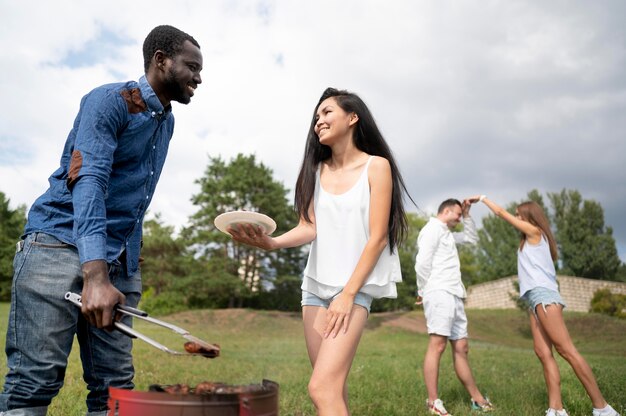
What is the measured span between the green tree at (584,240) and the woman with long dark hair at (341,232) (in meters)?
36.7

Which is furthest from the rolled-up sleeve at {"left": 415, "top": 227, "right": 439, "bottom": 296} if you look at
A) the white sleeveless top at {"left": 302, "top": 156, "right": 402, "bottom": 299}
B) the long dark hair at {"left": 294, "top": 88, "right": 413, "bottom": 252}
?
the white sleeveless top at {"left": 302, "top": 156, "right": 402, "bottom": 299}

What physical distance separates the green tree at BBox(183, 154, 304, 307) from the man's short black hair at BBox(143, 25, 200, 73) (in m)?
25.3

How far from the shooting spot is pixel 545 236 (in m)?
5.31

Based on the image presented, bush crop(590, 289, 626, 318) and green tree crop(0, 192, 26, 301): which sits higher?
green tree crop(0, 192, 26, 301)

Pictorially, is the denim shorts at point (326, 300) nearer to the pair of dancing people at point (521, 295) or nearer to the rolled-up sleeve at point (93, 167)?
the rolled-up sleeve at point (93, 167)

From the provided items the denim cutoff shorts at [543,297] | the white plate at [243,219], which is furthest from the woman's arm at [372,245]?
the denim cutoff shorts at [543,297]

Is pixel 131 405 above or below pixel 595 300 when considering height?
below

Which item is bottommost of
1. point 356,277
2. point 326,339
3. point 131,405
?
point 131,405

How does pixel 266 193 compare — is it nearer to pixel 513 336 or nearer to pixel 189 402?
pixel 513 336

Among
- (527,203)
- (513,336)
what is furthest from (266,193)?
(527,203)

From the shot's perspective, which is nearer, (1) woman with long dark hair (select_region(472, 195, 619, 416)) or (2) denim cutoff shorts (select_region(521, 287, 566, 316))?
(1) woman with long dark hair (select_region(472, 195, 619, 416))

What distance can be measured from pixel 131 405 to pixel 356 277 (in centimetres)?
115

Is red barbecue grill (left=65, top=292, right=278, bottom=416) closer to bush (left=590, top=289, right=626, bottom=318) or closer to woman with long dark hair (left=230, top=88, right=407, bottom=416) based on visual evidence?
woman with long dark hair (left=230, top=88, right=407, bottom=416)

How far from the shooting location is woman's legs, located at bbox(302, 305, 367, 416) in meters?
2.44
